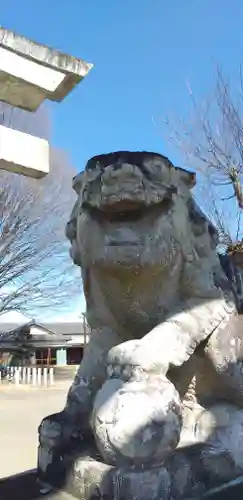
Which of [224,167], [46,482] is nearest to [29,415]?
[224,167]

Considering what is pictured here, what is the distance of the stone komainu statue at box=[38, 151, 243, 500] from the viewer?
3.96 ft

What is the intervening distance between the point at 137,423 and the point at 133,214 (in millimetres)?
555

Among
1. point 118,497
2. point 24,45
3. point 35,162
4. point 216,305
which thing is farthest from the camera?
point 35,162

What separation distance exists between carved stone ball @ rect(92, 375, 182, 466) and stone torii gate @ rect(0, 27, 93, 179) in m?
1.41

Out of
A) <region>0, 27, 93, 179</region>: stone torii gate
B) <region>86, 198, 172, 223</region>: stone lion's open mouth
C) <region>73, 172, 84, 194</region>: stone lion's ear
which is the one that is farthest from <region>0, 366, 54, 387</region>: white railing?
<region>86, 198, 172, 223</region>: stone lion's open mouth

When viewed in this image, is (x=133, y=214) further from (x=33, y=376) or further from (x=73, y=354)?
(x=73, y=354)

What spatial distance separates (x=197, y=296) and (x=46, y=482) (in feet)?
2.25

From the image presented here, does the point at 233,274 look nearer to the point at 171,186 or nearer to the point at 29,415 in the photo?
the point at 171,186

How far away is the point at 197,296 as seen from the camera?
58.2 inches

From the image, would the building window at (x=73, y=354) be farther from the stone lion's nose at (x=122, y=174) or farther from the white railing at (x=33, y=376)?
the stone lion's nose at (x=122, y=174)

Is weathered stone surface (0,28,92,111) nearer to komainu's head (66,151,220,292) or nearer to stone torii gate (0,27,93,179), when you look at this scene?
stone torii gate (0,27,93,179)

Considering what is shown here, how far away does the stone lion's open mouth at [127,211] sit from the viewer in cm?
136

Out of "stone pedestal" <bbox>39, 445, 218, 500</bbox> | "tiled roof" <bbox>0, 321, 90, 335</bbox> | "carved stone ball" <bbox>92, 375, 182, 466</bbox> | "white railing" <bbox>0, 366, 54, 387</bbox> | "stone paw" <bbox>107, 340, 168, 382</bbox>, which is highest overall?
"tiled roof" <bbox>0, 321, 90, 335</bbox>

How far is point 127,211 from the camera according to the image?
1.38 metres
